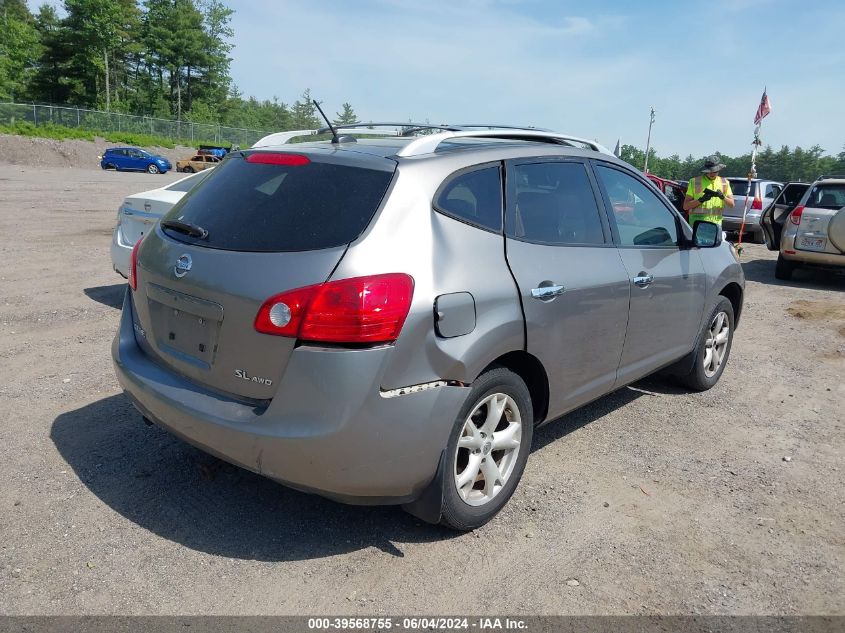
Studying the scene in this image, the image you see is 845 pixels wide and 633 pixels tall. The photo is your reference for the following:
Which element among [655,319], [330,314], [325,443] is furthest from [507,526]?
[655,319]

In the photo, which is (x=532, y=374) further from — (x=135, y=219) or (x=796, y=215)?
(x=796, y=215)

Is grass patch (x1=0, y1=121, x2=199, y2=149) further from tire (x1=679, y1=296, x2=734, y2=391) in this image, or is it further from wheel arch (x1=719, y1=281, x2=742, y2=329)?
tire (x1=679, y1=296, x2=734, y2=391)

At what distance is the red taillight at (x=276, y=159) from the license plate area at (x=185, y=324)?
770 mm

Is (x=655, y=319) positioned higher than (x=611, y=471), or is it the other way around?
(x=655, y=319)

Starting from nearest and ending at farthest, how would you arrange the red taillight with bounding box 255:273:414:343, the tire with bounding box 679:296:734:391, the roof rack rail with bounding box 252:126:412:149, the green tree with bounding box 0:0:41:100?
the red taillight with bounding box 255:273:414:343
the roof rack rail with bounding box 252:126:412:149
the tire with bounding box 679:296:734:391
the green tree with bounding box 0:0:41:100

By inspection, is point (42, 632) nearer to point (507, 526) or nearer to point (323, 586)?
point (323, 586)

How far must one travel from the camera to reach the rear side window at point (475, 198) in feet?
10.2

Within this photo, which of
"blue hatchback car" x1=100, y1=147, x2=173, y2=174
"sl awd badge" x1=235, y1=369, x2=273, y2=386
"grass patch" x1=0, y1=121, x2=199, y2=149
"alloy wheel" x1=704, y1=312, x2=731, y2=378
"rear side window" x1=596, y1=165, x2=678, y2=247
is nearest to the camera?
"sl awd badge" x1=235, y1=369, x2=273, y2=386

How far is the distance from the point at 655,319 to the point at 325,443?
257 cm

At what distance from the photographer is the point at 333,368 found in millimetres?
2656

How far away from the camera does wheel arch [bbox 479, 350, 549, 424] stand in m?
3.29

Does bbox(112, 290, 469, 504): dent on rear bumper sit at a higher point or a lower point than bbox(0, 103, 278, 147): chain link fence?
lower

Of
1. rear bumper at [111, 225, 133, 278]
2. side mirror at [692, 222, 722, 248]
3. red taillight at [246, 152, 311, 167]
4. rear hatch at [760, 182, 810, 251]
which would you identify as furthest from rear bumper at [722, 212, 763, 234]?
red taillight at [246, 152, 311, 167]

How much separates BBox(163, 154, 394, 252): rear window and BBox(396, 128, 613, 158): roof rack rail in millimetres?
265
